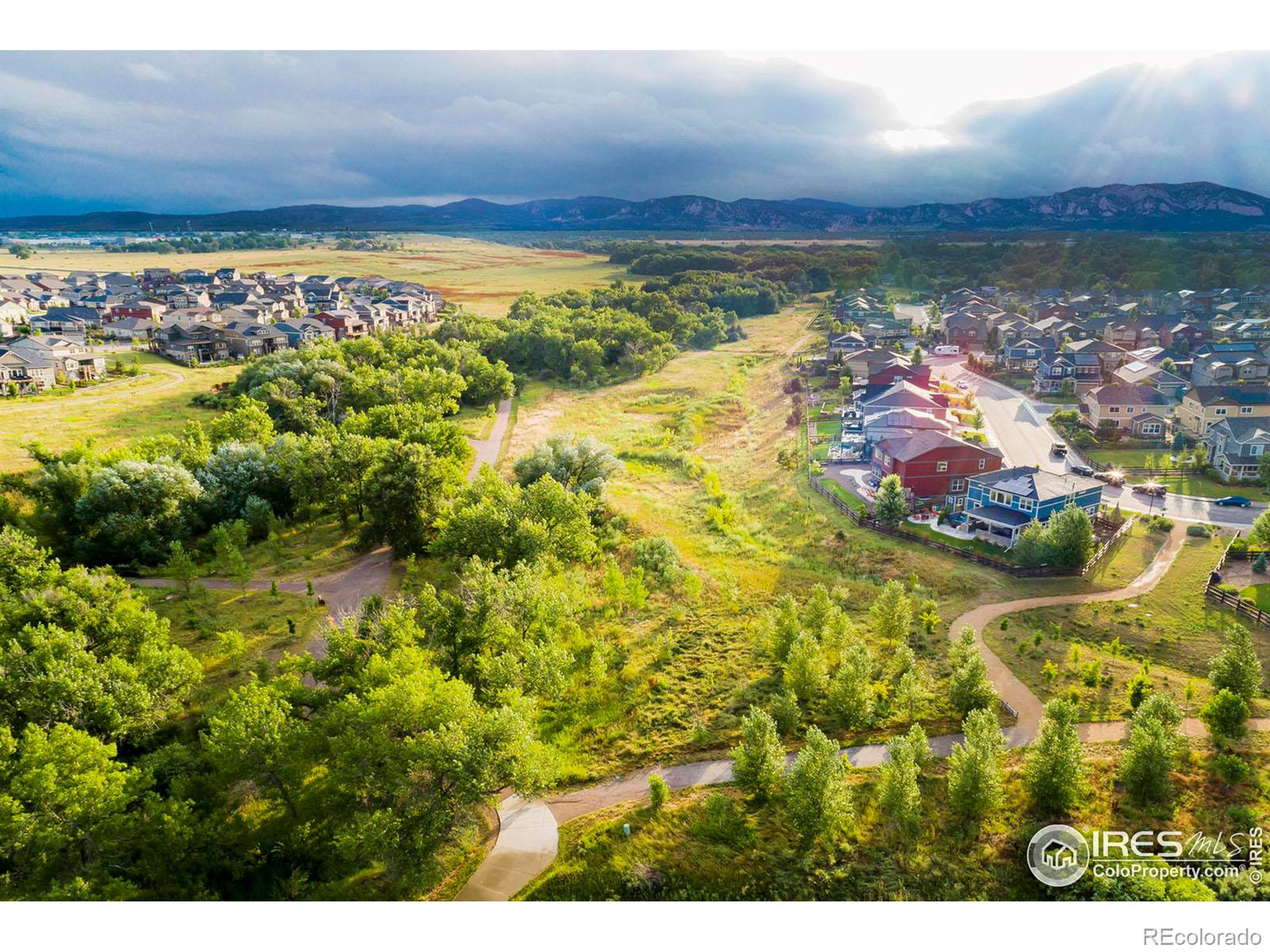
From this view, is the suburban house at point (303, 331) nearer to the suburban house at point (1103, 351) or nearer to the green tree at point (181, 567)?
the green tree at point (181, 567)

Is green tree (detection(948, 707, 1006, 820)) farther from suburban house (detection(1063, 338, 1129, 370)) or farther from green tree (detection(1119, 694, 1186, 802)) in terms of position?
suburban house (detection(1063, 338, 1129, 370))

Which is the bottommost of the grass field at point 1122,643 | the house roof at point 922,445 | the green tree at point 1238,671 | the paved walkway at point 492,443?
the grass field at point 1122,643

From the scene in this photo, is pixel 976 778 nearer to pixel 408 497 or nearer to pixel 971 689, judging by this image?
pixel 971 689

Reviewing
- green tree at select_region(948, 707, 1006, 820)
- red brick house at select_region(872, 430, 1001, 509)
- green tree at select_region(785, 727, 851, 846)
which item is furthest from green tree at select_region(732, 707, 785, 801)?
red brick house at select_region(872, 430, 1001, 509)

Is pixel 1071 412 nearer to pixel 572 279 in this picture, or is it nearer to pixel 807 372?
pixel 807 372

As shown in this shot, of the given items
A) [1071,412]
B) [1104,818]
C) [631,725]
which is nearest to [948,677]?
[1104,818]

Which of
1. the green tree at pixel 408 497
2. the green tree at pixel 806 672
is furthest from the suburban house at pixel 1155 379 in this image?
the green tree at pixel 408 497

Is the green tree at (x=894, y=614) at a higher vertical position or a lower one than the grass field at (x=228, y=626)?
higher
